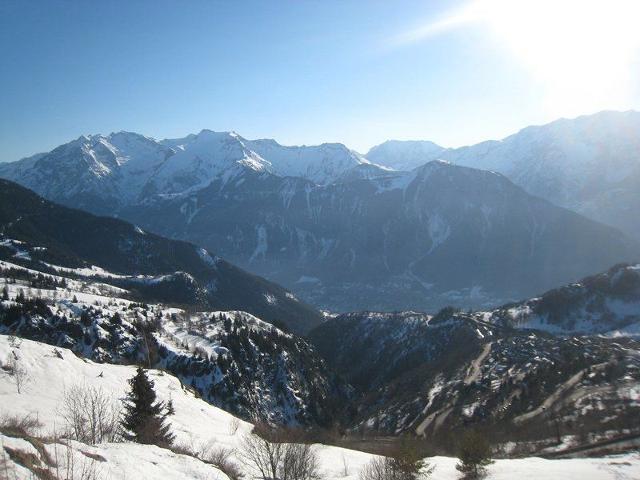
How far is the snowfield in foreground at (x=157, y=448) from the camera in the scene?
26.4 m

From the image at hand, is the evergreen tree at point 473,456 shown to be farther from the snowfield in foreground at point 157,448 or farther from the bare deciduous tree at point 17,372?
the bare deciduous tree at point 17,372

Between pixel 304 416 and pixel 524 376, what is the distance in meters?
72.5

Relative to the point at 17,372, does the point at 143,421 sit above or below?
below

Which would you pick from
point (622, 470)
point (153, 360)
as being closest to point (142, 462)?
point (622, 470)

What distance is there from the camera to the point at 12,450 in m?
19.5

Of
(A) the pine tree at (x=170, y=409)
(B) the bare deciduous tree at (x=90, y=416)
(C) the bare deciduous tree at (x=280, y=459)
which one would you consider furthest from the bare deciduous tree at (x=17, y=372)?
(C) the bare deciduous tree at (x=280, y=459)

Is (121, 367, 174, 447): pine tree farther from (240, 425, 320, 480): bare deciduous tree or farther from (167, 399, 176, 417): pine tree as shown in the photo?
(167, 399, 176, 417): pine tree

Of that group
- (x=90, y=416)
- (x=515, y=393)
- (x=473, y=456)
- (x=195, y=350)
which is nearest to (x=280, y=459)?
(x=90, y=416)

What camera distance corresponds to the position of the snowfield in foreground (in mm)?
26422

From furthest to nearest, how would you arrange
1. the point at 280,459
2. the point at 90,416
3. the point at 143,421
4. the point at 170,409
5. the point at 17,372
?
the point at 170,409
the point at 17,372
the point at 90,416
the point at 143,421
the point at 280,459

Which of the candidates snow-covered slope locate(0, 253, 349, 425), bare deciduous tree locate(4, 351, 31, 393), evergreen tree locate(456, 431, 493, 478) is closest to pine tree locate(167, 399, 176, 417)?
bare deciduous tree locate(4, 351, 31, 393)

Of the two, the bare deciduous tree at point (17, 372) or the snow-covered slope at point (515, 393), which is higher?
the bare deciduous tree at point (17, 372)

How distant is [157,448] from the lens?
1230 inches

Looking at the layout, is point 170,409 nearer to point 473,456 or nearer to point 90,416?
point 90,416
